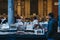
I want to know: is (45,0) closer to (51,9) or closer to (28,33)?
(51,9)

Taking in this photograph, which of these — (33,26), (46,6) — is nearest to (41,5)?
(46,6)

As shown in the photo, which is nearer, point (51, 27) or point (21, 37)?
point (51, 27)

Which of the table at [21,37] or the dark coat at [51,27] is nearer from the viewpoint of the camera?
the dark coat at [51,27]

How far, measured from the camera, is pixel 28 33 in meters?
10.9

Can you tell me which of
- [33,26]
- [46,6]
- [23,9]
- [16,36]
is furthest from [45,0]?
[16,36]

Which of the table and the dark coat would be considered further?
the table

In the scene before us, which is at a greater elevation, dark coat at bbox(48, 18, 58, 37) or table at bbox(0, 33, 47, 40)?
dark coat at bbox(48, 18, 58, 37)

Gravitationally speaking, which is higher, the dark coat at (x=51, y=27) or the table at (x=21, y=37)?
the dark coat at (x=51, y=27)

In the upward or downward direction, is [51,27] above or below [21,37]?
above

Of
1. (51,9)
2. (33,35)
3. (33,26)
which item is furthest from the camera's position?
(51,9)

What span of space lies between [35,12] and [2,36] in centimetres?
975

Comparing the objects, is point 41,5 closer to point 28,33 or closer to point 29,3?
point 29,3

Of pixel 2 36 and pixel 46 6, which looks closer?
pixel 2 36

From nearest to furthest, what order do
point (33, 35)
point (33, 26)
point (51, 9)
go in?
point (33, 35) → point (33, 26) → point (51, 9)
